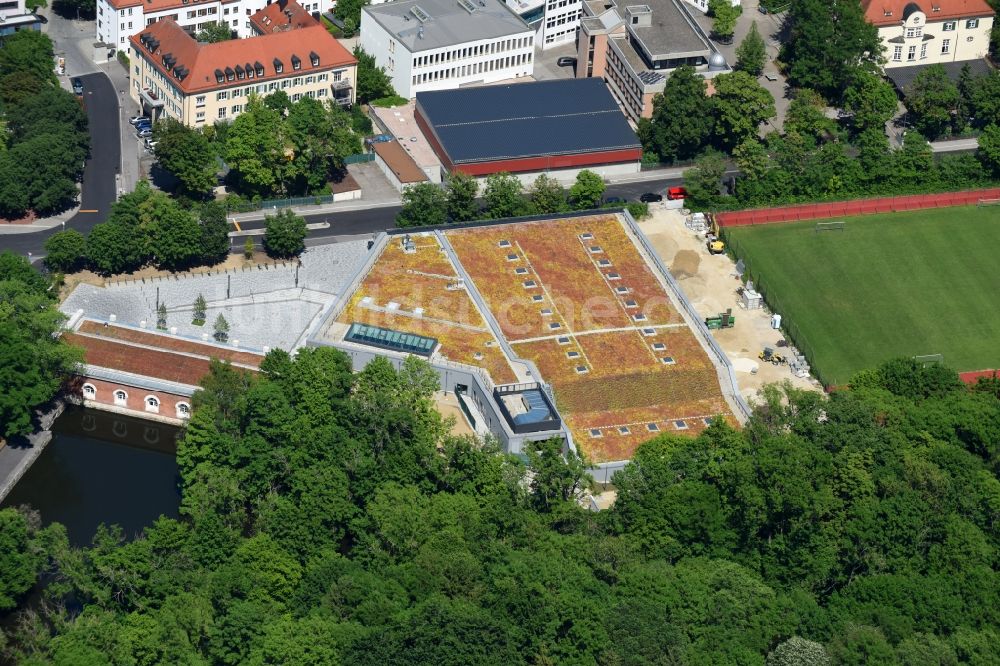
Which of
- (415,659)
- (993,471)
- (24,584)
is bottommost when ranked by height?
(415,659)

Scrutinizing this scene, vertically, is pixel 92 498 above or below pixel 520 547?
above

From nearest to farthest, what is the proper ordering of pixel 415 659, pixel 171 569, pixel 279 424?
pixel 415 659 < pixel 171 569 < pixel 279 424

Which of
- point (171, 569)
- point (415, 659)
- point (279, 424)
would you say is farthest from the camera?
point (279, 424)

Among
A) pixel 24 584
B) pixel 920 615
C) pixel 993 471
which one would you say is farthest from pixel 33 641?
pixel 993 471

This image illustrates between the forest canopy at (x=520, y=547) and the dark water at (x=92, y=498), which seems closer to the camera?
the forest canopy at (x=520, y=547)

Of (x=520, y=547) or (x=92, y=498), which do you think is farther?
(x=92, y=498)

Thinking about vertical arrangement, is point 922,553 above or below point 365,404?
below

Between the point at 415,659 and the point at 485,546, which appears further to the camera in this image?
the point at 485,546

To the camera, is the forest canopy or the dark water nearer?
the forest canopy

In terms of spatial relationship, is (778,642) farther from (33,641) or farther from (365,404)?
(33,641)
